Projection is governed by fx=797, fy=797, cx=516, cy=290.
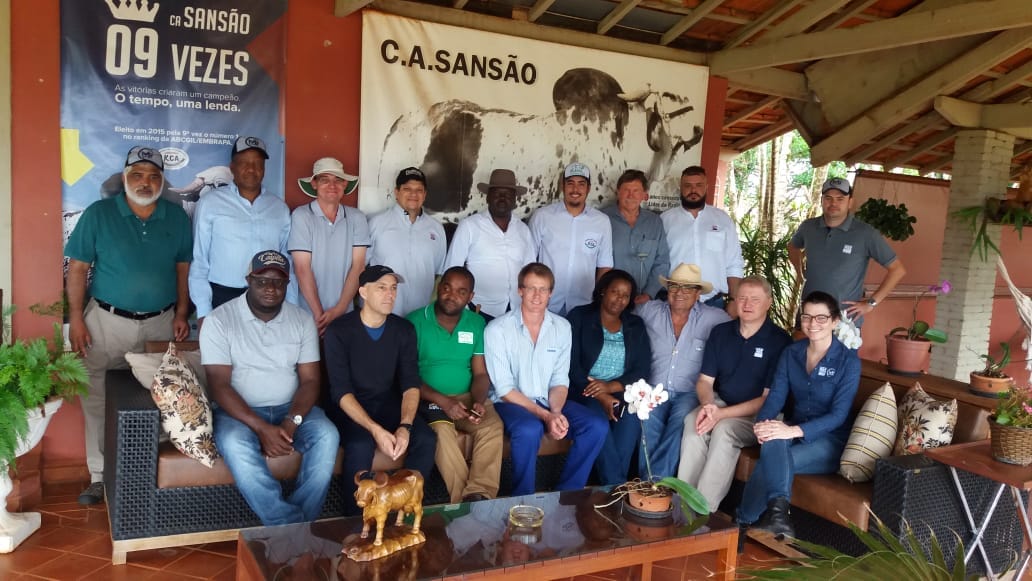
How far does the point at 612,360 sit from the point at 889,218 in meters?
3.75

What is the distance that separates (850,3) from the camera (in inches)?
221

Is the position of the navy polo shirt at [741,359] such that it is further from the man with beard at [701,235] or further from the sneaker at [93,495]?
the sneaker at [93,495]

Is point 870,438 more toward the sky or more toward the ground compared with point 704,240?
more toward the ground

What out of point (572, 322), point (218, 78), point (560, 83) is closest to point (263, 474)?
point (572, 322)

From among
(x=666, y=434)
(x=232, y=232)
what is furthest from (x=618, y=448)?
(x=232, y=232)

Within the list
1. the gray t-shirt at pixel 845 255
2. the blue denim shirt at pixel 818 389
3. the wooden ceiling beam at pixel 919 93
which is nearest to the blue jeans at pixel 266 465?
the blue denim shirt at pixel 818 389

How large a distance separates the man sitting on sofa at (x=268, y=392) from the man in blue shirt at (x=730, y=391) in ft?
5.85

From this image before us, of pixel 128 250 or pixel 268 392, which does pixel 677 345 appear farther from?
pixel 128 250

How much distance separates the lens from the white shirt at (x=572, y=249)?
16.0 ft

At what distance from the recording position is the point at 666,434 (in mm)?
4180

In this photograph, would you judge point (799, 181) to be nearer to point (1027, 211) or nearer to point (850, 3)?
point (1027, 211)

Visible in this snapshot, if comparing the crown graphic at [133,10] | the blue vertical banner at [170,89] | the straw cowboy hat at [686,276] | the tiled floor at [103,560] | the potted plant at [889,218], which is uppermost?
the crown graphic at [133,10]

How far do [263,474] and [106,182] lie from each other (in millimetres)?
1941

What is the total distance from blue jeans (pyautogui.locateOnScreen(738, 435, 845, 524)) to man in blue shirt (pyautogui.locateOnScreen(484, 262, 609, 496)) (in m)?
0.77
